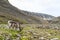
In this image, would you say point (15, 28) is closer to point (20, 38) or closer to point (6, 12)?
point (20, 38)

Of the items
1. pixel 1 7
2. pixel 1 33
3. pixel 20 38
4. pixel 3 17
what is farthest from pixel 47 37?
pixel 1 7

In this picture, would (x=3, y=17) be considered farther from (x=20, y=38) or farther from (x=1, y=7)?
(x=20, y=38)

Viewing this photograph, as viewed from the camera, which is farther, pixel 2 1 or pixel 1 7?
pixel 2 1

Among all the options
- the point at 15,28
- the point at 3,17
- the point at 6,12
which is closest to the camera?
the point at 15,28

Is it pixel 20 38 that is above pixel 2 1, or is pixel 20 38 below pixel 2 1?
below

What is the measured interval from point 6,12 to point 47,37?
51.8 metres

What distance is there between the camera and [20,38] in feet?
75.9

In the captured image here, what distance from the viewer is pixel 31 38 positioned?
24094mm

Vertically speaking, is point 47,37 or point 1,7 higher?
point 1,7

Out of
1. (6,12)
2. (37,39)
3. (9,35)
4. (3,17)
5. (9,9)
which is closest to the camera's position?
(9,35)

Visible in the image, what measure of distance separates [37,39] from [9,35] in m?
3.25

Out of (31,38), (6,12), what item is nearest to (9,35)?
(31,38)

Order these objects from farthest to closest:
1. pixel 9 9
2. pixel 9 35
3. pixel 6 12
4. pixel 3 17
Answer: pixel 9 9, pixel 6 12, pixel 3 17, pixel 9 35

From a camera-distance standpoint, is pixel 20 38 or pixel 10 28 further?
pixel 10 28
